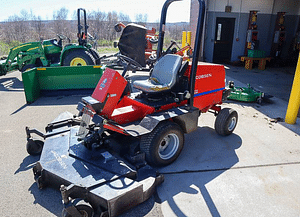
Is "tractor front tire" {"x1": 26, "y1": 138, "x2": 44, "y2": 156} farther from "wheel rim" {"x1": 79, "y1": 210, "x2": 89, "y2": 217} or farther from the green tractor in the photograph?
the green tractor

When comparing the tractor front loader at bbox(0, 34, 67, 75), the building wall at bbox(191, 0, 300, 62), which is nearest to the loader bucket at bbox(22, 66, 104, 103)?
the tractor front loader at bbox(0, 34, 67, 75)

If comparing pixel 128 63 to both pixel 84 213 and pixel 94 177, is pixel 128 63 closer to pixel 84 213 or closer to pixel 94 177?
pixel 94 177

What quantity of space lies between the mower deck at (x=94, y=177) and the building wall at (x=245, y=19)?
32.3 feet

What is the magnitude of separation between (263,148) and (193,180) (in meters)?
1.60

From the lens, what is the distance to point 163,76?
3.87 m

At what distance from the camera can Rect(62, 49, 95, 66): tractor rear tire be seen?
7867 millimetres

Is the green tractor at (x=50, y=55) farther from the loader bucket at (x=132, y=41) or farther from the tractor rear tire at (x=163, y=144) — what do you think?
the tractor rear tire at (x=163, y=144)

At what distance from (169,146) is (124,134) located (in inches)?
27.1

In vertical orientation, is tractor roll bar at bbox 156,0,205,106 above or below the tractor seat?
above

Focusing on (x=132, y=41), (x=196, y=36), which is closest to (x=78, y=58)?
(x=132, y=41)

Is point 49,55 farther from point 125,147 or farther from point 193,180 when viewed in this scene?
point 193,180

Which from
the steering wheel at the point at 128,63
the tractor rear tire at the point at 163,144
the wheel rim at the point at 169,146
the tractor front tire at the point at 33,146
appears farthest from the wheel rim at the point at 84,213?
the steering wheel at the point at 128,63

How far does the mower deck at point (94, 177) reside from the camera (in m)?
2.44

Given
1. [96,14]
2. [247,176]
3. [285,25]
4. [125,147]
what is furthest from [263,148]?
[96,14]
